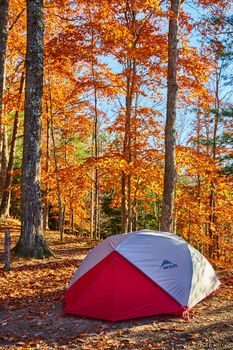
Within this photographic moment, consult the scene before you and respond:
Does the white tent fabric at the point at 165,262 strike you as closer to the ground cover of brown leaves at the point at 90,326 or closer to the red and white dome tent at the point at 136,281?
the red and white dome tent at the point at 136,281

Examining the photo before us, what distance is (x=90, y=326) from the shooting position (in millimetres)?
5793

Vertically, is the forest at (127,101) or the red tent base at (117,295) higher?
the forest at (127,101)

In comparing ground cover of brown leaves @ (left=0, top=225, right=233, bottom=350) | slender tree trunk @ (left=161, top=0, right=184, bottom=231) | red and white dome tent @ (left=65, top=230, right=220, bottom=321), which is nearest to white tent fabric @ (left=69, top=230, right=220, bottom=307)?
red and white dome tent @ (left=65, top=230, right=220, bottom=321)

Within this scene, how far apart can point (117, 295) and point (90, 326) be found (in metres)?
0.67

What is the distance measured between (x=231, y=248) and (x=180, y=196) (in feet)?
11.0

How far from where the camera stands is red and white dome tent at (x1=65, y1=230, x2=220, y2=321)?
20.2 ft

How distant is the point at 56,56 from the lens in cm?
1284

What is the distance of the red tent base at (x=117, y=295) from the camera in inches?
240

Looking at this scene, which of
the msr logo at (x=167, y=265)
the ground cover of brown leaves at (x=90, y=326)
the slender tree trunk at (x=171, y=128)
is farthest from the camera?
the slender tree trunk at (x=171, y=128)

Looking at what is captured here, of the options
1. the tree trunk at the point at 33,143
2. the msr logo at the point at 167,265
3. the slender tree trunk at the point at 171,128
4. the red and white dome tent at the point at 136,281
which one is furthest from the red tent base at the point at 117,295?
the slender tree trunk at the point at 171,128

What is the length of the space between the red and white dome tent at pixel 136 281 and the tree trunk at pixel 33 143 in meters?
3.30

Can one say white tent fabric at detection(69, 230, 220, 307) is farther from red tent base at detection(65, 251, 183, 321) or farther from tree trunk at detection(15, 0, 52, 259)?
tree trunk at detection(15, 0, 52, 259)

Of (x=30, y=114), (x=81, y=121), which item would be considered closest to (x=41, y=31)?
(x=30, y=114)

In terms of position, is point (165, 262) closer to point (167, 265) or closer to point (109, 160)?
point (167, 265)
